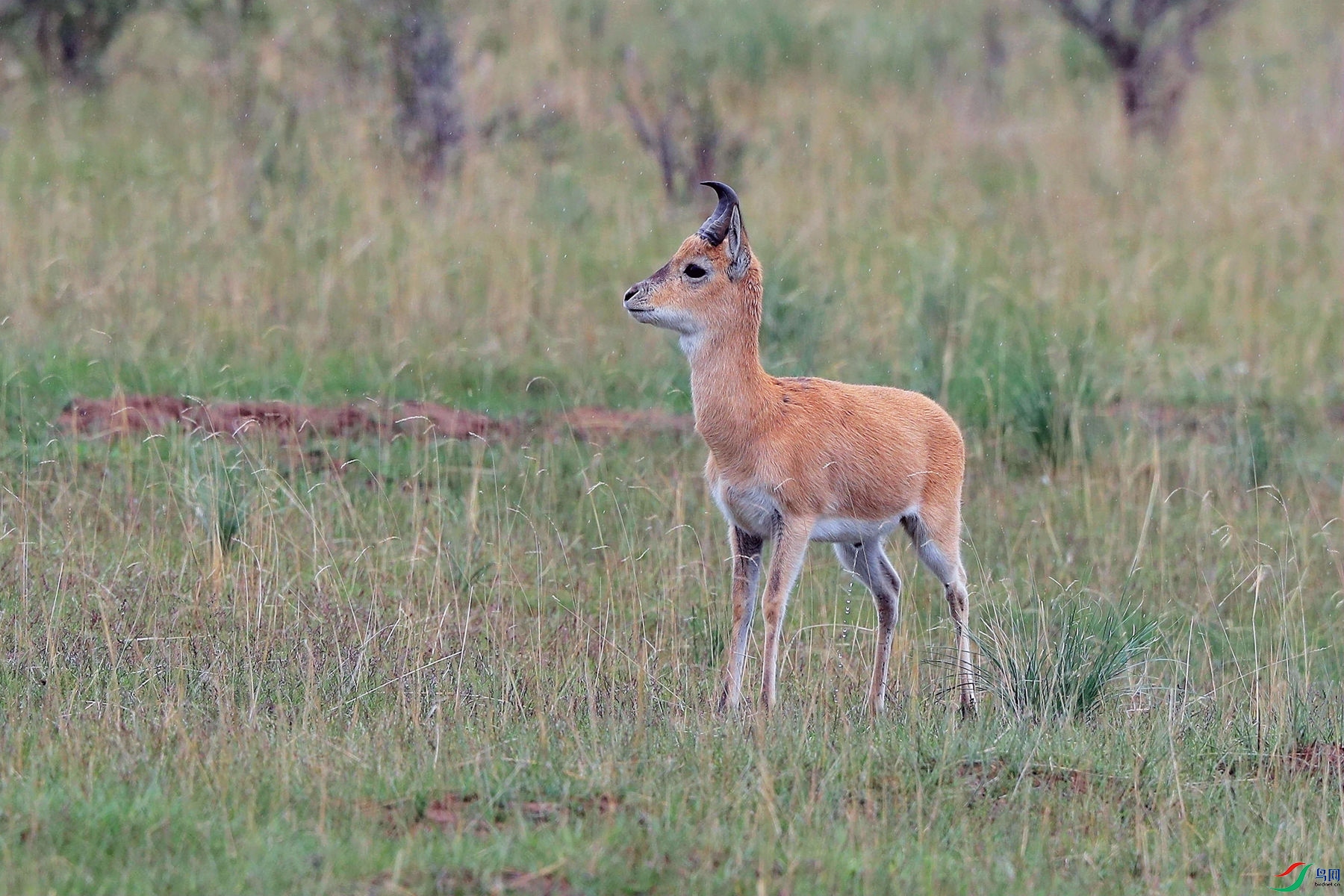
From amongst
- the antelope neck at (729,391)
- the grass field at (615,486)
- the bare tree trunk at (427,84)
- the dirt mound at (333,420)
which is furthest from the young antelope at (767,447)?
the bare tree trunk at (427,84)

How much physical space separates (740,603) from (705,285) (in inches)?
46.3

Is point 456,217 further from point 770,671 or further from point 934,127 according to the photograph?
point 770,671

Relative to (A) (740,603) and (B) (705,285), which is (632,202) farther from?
(A) (740,603)

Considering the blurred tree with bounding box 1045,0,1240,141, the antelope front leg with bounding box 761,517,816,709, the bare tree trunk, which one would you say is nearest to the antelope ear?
the antelope front leg with bounding box 761,517,816,709

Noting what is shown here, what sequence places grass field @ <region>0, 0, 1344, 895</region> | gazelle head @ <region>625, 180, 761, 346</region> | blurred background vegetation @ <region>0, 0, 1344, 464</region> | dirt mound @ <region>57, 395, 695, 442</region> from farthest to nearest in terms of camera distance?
blurred background vegetation @ <region>0, 0, 1344, 464</region> < dirt mound @ <region>57, 395, 695, 442</region> < gazelle head @ <region>625, 180, 761, 346</region> < grass field @ <region>0, 0, 1344, 895</region>

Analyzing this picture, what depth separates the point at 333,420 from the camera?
9062 millimetres

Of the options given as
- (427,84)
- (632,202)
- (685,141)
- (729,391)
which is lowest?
(729,391)

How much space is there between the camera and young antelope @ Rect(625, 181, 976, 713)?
5.97 metres

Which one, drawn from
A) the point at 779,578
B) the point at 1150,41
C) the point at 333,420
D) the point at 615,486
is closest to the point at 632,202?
the point at 333,420

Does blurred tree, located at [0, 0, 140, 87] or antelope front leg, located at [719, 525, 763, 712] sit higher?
blurred tree, located at [0, 0, 140, 87]

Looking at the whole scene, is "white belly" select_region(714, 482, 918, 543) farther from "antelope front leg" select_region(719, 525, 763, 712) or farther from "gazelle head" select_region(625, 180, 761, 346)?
"gazelle head" select_region(625, 180, 761, 346)

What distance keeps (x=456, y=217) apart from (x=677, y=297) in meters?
6.93

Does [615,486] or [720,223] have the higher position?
[720,223]

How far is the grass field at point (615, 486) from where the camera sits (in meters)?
4.64
